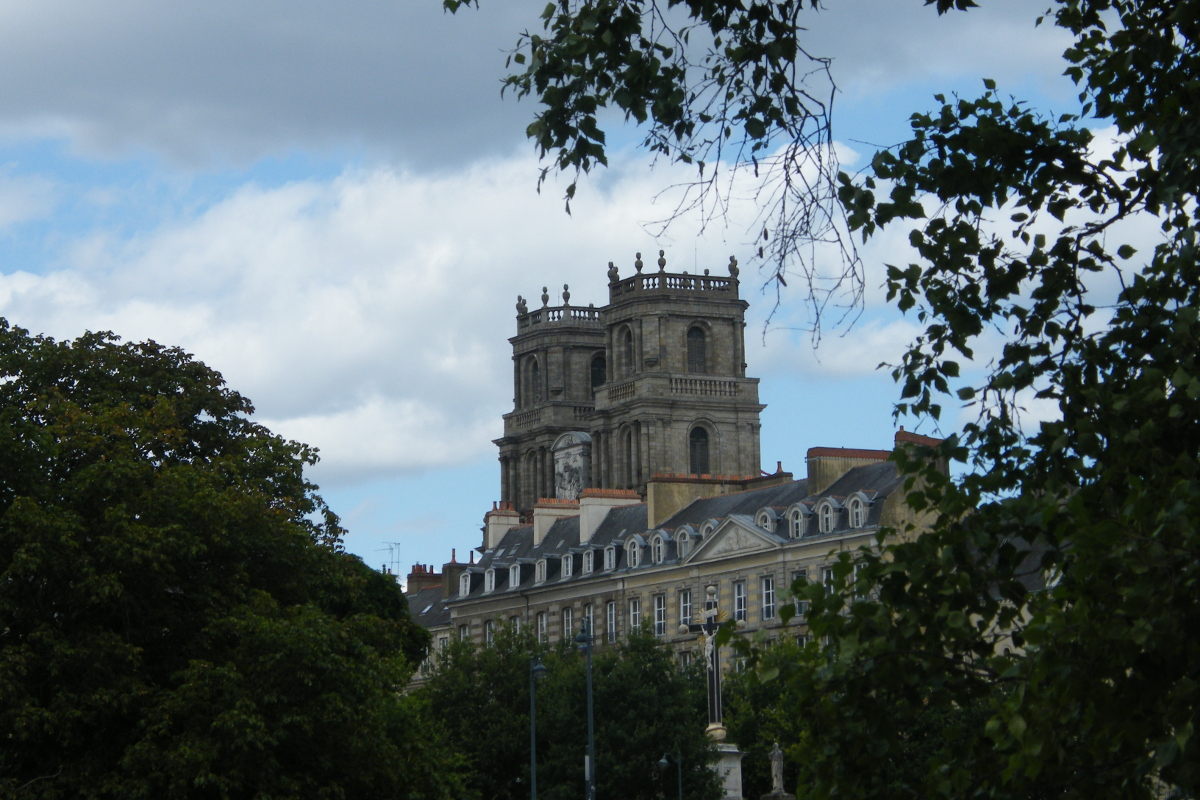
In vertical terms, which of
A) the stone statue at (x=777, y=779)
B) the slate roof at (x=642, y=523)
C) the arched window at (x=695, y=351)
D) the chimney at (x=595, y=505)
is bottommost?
the stone statue at (x=777, y=779)

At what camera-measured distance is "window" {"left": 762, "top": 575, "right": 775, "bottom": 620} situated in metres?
71.2

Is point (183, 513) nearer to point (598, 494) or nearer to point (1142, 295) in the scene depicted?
point (1142, 295)

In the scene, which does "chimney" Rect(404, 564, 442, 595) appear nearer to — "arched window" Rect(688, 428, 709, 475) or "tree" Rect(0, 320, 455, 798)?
"arched window" Rect(688, 428, 709, 475)

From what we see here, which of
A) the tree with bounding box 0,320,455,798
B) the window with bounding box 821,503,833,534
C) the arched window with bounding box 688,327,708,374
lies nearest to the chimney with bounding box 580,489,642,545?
the window with bounding box 821,503,833,534

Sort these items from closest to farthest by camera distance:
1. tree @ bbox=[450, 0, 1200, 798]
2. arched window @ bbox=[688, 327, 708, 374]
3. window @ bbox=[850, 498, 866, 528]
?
→ 1. tree @ bbox=[450, 0, 1200, 798]
2. window @ bbox=[850, 498, 866, 528]
3. arched window @ bbox=[688, 327, 708, 374]

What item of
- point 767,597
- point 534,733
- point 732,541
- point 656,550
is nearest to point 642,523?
point 656,550

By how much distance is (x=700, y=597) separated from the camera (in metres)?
75.2

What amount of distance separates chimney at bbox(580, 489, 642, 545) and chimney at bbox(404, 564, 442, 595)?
25272 millimetres

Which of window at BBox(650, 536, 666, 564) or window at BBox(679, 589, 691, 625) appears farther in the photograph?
window at BBox(650, 536, 666, 564)

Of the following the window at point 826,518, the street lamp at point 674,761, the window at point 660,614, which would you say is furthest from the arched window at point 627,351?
the street lamp at point 674,761

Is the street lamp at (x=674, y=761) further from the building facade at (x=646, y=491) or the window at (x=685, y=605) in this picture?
the window at (x=685, y=605)

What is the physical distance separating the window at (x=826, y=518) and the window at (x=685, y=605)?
834 centimetres

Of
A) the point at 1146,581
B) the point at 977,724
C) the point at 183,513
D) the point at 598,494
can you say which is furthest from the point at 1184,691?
the point at 598,494

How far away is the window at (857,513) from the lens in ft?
222
